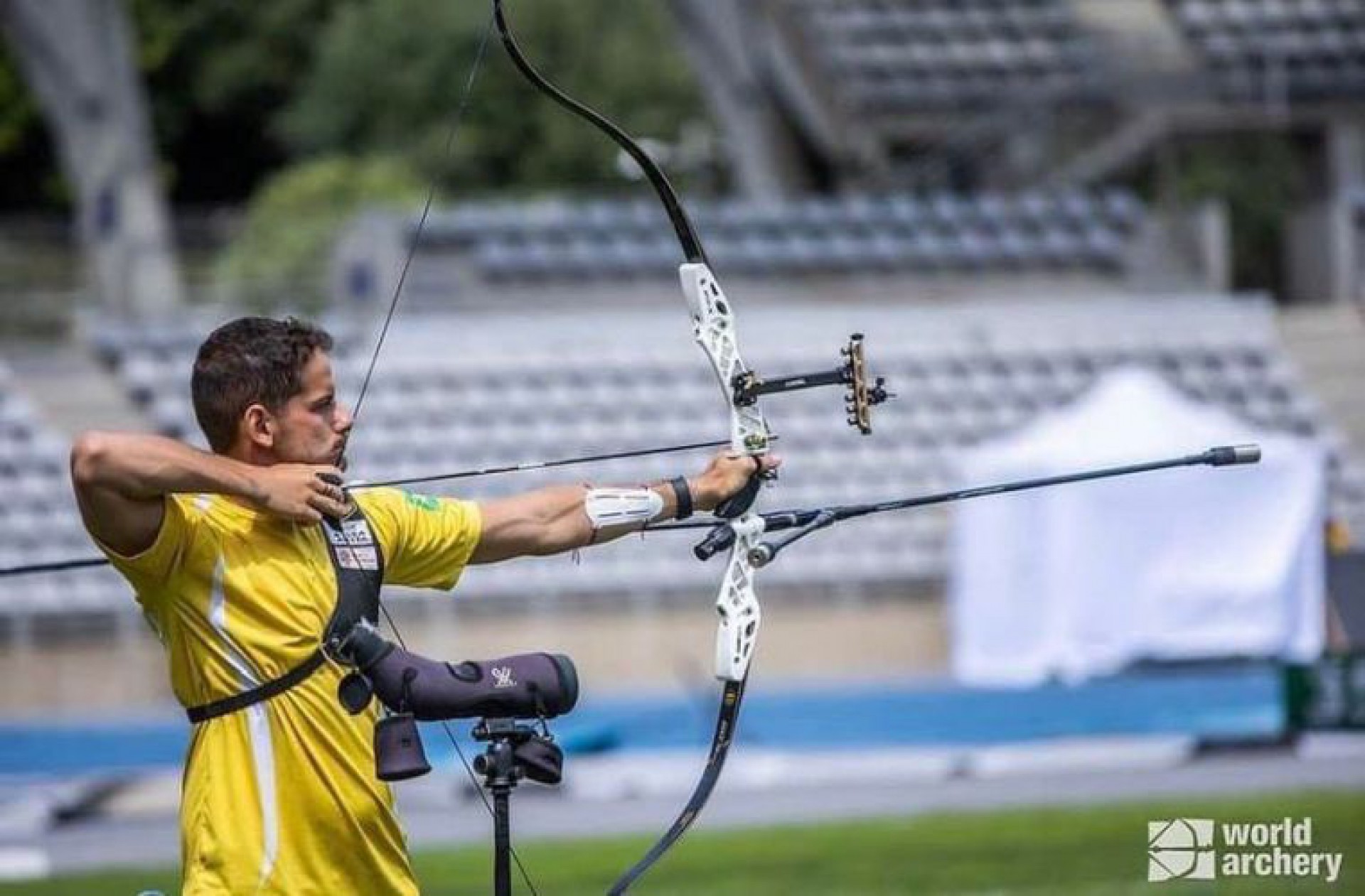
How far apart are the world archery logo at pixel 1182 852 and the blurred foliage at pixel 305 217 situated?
13.1 metres

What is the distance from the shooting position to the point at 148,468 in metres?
4.15

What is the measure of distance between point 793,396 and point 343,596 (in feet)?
44.7

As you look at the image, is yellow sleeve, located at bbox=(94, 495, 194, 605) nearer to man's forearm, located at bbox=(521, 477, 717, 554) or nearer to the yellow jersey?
the yellow jersey

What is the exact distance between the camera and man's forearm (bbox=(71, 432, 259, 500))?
4.14 metres

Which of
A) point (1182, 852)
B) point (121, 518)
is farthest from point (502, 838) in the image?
point (1182, 852)

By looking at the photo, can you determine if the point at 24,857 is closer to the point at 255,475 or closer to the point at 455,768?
the point at 455,768

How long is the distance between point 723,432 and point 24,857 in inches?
287

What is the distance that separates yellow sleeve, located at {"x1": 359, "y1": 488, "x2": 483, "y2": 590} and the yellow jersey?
167mm

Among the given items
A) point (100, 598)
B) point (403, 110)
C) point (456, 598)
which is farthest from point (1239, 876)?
point (403, 110)

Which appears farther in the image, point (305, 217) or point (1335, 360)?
point (305, 217)

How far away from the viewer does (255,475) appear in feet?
14.0

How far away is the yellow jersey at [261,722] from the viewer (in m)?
4.30

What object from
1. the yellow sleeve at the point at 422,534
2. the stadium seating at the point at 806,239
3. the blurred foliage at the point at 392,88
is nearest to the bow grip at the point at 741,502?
the yellow sleeve at the point at 422,534

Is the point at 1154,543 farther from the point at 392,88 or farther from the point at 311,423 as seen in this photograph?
the point at 392,88
